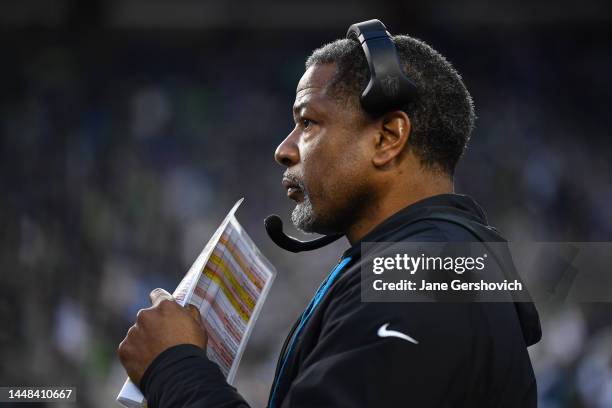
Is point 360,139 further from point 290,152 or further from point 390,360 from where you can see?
point 390,360

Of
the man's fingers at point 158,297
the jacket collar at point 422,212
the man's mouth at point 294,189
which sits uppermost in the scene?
the man's mouth at point 294,189

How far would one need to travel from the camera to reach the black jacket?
44.5 inches

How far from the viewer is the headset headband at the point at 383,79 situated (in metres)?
1.40

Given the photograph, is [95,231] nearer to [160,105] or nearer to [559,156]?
[160,105]

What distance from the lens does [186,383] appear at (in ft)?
4.00

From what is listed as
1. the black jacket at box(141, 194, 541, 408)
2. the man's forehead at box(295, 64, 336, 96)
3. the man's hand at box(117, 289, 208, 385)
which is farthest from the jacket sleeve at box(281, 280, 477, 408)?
the man's forehead at box(295, 64, 336, 96)

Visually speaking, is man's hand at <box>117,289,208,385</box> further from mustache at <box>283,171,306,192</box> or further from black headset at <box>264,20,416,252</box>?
black headset at <box>264,20,416,252</box>

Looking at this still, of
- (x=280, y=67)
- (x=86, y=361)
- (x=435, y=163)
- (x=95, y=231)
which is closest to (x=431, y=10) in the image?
(x=280, y=67)

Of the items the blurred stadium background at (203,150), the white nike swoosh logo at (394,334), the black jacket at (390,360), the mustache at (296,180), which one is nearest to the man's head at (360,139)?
the mustache at (296,180)

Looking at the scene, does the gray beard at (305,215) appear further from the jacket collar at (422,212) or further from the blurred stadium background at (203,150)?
the blurred stadium background at (203,150)

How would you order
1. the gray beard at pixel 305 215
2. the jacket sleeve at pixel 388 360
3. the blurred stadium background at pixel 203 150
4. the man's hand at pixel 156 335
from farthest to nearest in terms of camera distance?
the blurred stadium background at pixel 203 150 → the gray beard at pixel 305 215 → the man's hand at pixel 156 335 → the jacket sleeve at pixel 388 360

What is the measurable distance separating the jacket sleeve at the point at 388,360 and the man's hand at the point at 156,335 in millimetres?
219

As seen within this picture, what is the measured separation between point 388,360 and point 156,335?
0.40m

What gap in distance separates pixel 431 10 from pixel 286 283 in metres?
3.64
